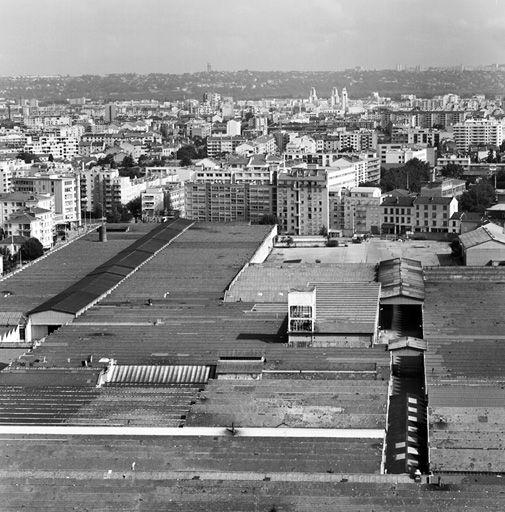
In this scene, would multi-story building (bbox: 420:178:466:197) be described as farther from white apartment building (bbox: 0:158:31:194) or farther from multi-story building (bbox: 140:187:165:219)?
white apartment building (bbox: 0:158:31:194)

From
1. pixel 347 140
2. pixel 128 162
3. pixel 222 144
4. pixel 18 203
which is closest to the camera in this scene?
pixel 18 203

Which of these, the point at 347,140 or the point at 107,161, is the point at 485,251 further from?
the point at 347,140

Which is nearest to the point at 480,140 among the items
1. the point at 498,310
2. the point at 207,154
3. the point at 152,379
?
the point at 207,154

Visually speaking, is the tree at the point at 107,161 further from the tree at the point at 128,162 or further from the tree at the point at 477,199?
the tree at the point at 477,199

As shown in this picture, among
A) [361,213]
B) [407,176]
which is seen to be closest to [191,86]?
[407,176]

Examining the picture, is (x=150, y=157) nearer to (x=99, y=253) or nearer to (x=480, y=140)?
(x=480, y=140)

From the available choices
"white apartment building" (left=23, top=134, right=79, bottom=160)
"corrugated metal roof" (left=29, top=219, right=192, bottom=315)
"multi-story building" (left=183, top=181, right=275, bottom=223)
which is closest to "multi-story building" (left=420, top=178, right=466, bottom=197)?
"multi-story building" (left=183, top=181, right=275, bottom=223)
